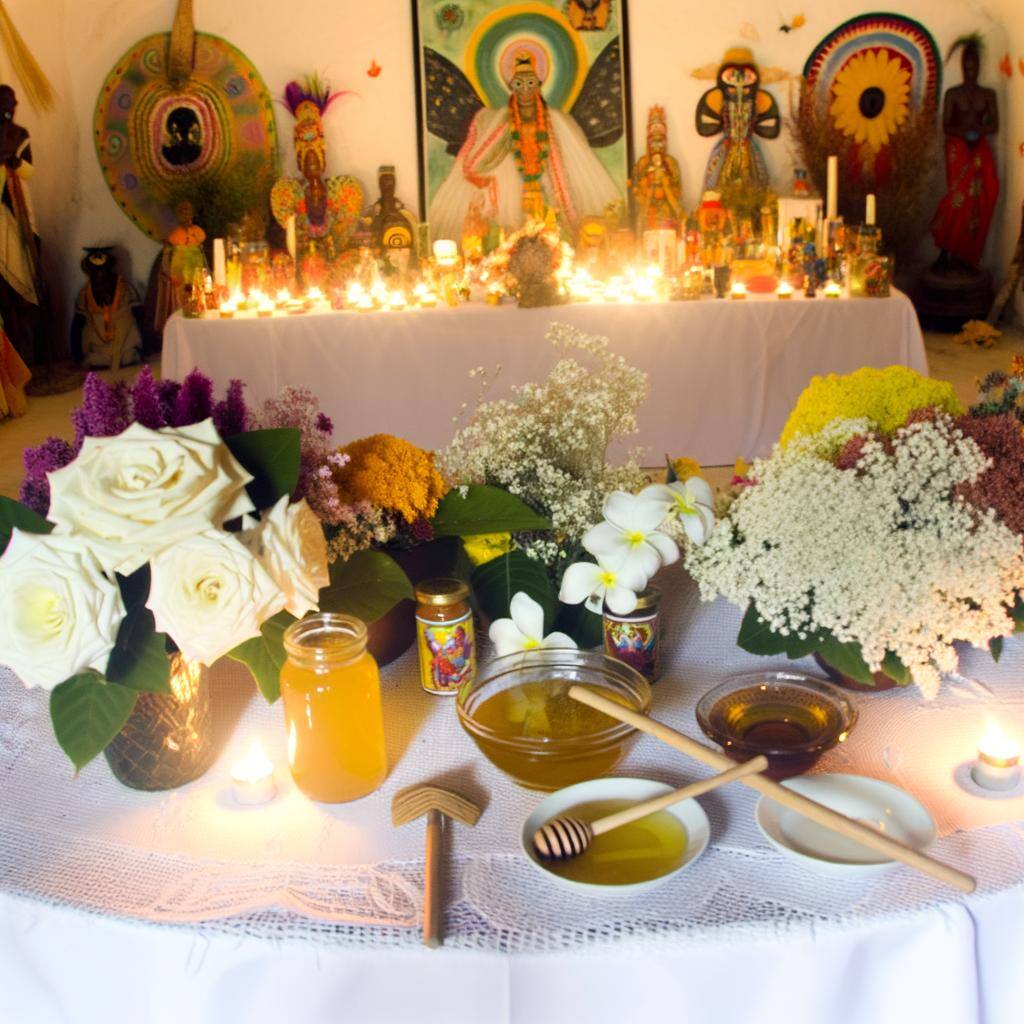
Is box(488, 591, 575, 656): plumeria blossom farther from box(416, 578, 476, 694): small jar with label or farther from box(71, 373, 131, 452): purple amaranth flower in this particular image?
box(71, 373, 131, 452): purple amaranth flower

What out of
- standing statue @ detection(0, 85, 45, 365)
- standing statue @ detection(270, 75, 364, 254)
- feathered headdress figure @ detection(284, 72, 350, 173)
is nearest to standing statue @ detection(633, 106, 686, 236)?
standing statue @ detection(270, 75, 364, 254)

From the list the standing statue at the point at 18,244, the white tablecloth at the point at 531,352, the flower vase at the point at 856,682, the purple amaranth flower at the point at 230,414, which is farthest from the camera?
the standing statue at the point at 18,244

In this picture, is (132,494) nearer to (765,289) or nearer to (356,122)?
(765,289)

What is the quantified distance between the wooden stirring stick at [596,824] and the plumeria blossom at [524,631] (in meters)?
0.26

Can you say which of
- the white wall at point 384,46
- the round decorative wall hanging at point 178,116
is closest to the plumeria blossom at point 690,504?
the white wall at point 384,46

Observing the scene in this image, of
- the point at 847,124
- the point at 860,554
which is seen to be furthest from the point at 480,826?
the point at 847,124

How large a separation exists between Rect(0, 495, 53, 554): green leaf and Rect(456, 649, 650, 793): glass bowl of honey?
0.40 m

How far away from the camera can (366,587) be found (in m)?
1.17

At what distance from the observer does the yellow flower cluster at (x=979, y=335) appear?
5809mm

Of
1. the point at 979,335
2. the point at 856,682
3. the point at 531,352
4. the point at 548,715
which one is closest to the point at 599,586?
the point at 548,715

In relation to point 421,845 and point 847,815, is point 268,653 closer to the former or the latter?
point 421,845

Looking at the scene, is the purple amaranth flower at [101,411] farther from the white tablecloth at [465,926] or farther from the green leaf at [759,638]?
the green leaf at [759,638]

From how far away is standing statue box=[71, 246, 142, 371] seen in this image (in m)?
5.98

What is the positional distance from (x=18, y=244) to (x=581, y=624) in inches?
202
